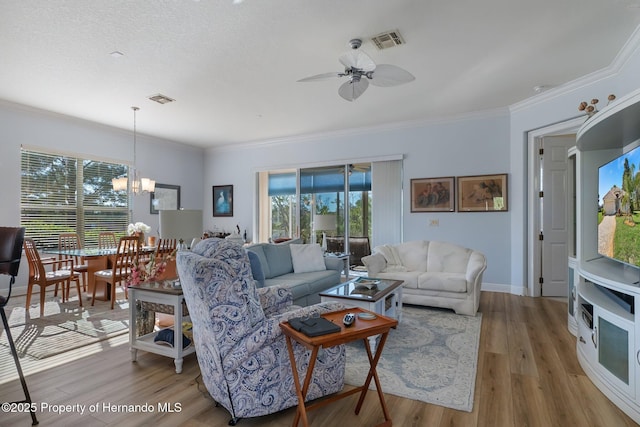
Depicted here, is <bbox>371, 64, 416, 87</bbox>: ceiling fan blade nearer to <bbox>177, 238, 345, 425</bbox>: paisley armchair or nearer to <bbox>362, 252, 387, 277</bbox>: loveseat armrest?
<bbox>177, 238, 345, 425</bbox>: paisley armchair

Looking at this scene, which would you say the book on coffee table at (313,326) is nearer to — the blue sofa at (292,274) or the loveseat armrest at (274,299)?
the loveseat armrest at (274,299)

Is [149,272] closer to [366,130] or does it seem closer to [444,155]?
[366,130]

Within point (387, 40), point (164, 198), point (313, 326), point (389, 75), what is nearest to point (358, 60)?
point (389, 75)

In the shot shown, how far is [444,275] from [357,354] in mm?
1984

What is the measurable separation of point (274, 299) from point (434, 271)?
3015 mm

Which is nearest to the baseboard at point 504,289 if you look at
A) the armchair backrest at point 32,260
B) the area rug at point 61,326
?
the area rug at point 61,326

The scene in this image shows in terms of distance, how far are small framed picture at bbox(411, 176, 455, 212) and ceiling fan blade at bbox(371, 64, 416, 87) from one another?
9.96 feet

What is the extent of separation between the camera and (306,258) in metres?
4.75

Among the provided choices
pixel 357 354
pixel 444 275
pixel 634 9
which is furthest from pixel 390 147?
pixel 357 354

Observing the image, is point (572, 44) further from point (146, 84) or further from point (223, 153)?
point (223, 153)

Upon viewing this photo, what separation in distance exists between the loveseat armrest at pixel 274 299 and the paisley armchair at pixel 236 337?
1.79 ft

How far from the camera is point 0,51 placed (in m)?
3.40

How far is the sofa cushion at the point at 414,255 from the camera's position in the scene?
5.02 m

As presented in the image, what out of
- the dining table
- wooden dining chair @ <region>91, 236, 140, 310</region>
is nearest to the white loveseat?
wooden dining chair @ <region>91, 236, 140, 310</region>
